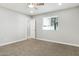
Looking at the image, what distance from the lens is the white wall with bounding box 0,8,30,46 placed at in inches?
169

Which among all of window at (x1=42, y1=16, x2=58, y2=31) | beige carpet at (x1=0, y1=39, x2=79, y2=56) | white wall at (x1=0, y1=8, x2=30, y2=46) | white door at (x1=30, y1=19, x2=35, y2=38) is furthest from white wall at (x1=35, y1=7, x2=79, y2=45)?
white wall at (x1=0, y1=8, x2=30, y2=46)

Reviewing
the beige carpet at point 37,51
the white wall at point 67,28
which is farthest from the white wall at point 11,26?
the white wall at point 67,28

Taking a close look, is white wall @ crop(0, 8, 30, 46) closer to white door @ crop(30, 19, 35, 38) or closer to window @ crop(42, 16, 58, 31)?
white door @ crop(30, 19, 35, 38)

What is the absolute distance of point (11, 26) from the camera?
4844mm

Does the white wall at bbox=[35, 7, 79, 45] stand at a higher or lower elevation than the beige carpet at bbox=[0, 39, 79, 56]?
higher

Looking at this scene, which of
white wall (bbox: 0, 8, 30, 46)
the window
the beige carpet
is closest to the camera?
the beige carpet

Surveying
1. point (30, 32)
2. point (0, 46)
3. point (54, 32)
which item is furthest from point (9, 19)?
point (54, 32)

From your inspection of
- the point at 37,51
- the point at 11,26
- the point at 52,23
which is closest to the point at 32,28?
the point at 11,26

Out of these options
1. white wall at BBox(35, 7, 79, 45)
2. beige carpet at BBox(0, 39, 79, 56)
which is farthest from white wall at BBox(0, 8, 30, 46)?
white wall at BBox(35, 7, 79, 45)

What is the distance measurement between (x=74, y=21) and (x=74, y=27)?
30 centimetres

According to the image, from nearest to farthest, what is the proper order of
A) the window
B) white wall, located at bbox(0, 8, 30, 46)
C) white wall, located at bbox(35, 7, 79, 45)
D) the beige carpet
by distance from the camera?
1. the beige carpet
2. white wall, located at bbox(0, 8, 30, 46)
3. white wall, located at bbox(35, 7, 79, 45)
4. the window

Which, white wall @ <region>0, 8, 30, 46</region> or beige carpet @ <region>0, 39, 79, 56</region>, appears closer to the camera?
beige carpet @ <region>0, 39, 79, 56</region>

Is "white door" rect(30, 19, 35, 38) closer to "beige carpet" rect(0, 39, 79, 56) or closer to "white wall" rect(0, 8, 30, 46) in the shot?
"white wall" rect(0, 8, 30, 46)

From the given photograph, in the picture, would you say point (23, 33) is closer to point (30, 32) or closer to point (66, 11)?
point (30, 32)
